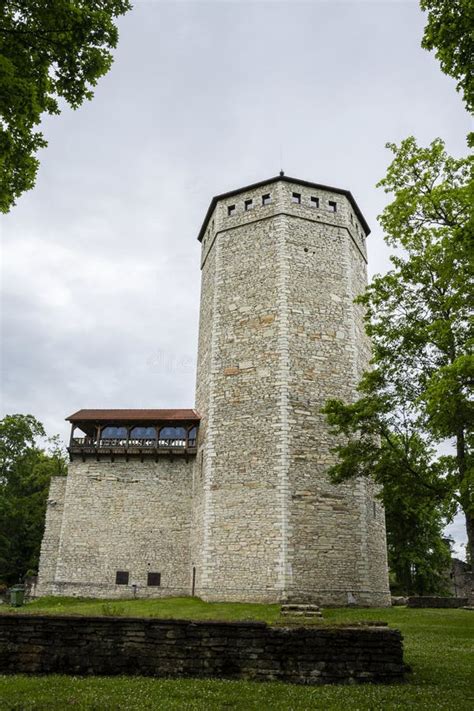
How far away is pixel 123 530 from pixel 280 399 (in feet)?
29.6

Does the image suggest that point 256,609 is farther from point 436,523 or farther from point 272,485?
point 436,523

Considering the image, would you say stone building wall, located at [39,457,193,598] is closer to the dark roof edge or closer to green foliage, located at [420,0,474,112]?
the dark roof edge

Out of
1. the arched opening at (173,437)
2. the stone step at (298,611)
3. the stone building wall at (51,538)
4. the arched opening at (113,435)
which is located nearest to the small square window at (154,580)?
the stone building wall at (51,538)

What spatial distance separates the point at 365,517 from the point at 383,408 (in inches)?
209

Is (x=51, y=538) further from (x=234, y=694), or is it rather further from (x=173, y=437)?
(x=234, y=694)

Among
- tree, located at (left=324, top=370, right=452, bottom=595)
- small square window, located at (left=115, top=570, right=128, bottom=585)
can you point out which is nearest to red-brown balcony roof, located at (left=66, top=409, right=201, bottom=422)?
small square window, located at (left=115, top=570, right=128, bottom=585)

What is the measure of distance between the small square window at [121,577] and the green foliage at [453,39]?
19955 mm

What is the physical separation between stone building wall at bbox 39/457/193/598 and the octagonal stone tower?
1.16 m

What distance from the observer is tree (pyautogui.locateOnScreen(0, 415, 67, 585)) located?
33.2 meters

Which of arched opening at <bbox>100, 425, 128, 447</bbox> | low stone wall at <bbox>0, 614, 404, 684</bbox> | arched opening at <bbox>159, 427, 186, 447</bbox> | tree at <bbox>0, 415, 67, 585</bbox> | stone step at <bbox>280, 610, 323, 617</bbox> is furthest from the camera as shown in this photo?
tree at <bbox>0, 415, 67, 585</bbox>

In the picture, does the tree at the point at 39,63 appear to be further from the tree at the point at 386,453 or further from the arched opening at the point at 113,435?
the arched opening at the point at 113,435

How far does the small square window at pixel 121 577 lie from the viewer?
21.1 metres

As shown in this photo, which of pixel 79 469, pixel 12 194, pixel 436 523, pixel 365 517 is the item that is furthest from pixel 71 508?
pixel 436 523

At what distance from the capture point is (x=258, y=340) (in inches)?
779
